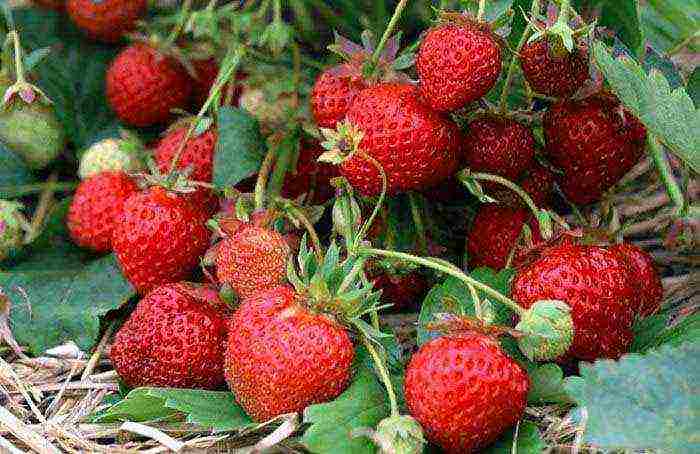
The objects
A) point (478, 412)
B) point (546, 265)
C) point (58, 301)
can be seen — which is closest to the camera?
point (478, 412)

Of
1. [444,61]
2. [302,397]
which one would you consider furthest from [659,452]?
[444,61]

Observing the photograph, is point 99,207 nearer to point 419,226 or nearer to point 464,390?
point 419,226

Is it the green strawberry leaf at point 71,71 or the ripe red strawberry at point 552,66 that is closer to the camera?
the ripe red strawberry at point 552,66

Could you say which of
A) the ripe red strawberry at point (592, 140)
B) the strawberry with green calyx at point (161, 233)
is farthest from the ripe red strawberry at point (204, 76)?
the ripe red strawberry at point (592, 140)

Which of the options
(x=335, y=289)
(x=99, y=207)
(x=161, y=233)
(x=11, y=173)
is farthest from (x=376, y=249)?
(x=11, y=173)

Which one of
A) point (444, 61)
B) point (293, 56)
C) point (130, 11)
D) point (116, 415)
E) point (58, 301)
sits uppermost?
point (444, 61)

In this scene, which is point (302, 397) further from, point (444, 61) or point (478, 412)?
point (444, 61)

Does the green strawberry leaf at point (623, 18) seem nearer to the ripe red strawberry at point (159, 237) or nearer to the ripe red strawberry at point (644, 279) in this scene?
the ripe red strawberry at point (644, 279)
